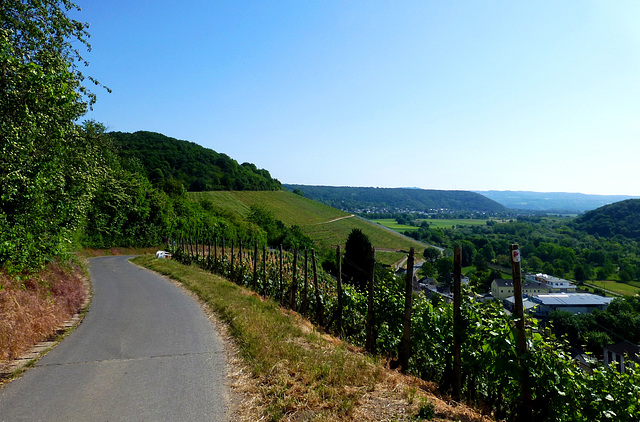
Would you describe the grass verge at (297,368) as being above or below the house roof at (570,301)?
above

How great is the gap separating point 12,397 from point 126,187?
135 ft

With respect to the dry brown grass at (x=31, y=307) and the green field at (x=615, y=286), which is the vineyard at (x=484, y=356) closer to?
the dry brown grass at (x=31, y=307)

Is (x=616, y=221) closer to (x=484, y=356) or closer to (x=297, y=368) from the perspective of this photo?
(x=484, y=356)

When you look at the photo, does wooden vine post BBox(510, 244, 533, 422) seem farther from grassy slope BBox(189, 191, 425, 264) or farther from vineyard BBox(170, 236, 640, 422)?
grassy slope BBox(189, 191, 425, 264)

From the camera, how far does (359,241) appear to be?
41.8m

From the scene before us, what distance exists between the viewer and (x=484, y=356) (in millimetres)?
4719

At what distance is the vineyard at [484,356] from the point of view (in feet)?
13.0

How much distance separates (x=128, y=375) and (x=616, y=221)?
134 metres

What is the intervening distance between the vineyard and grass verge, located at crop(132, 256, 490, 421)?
2.15 ft

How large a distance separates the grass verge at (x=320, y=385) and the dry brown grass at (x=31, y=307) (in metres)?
4.02

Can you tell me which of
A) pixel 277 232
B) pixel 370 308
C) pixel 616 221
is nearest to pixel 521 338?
pixel 370 308

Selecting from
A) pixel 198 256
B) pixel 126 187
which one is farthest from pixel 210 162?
pixel 198 256

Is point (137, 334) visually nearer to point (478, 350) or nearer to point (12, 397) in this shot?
point (12, 397)

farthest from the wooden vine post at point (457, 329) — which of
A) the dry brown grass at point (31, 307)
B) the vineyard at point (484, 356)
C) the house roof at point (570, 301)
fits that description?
the house roof at point (570, 301)
